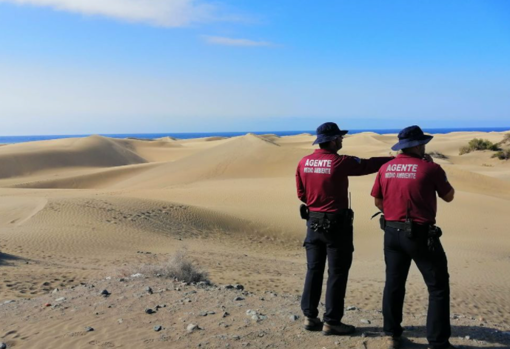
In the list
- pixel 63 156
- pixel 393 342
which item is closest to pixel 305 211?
pixel 393 342

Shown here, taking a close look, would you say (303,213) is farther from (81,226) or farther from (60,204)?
(60,204)

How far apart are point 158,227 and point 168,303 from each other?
30.6 feet

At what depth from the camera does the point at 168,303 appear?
19.4 ft

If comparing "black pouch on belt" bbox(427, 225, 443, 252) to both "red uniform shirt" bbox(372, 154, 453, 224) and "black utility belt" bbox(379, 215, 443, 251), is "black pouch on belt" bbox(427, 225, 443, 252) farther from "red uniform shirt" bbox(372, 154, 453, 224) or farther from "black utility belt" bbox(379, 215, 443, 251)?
"red uniform shirt" bbox(372, 154, 453, 224)

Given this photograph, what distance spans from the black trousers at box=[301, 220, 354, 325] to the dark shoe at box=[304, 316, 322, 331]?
0.16 feet

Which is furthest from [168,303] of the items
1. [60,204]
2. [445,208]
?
[445,208]

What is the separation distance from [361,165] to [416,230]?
0.85 m

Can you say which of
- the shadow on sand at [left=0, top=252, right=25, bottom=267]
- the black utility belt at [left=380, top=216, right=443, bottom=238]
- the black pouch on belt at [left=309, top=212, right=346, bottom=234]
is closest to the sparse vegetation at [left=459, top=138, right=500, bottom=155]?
the shadow on sand at [left=0, top=252, right=25, bottom=267]

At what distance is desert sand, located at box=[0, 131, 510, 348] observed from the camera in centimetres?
500

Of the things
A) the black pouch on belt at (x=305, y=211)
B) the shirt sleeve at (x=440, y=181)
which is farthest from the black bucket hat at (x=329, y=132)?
the shirt sleeve at (x=440, y=181)

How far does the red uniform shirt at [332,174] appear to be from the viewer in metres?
4.77

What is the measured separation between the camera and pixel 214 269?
9.77 metres

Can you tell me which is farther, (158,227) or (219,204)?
(219,204)

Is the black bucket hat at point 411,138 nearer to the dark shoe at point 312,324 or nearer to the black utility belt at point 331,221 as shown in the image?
the black utility belt at point 331,221
